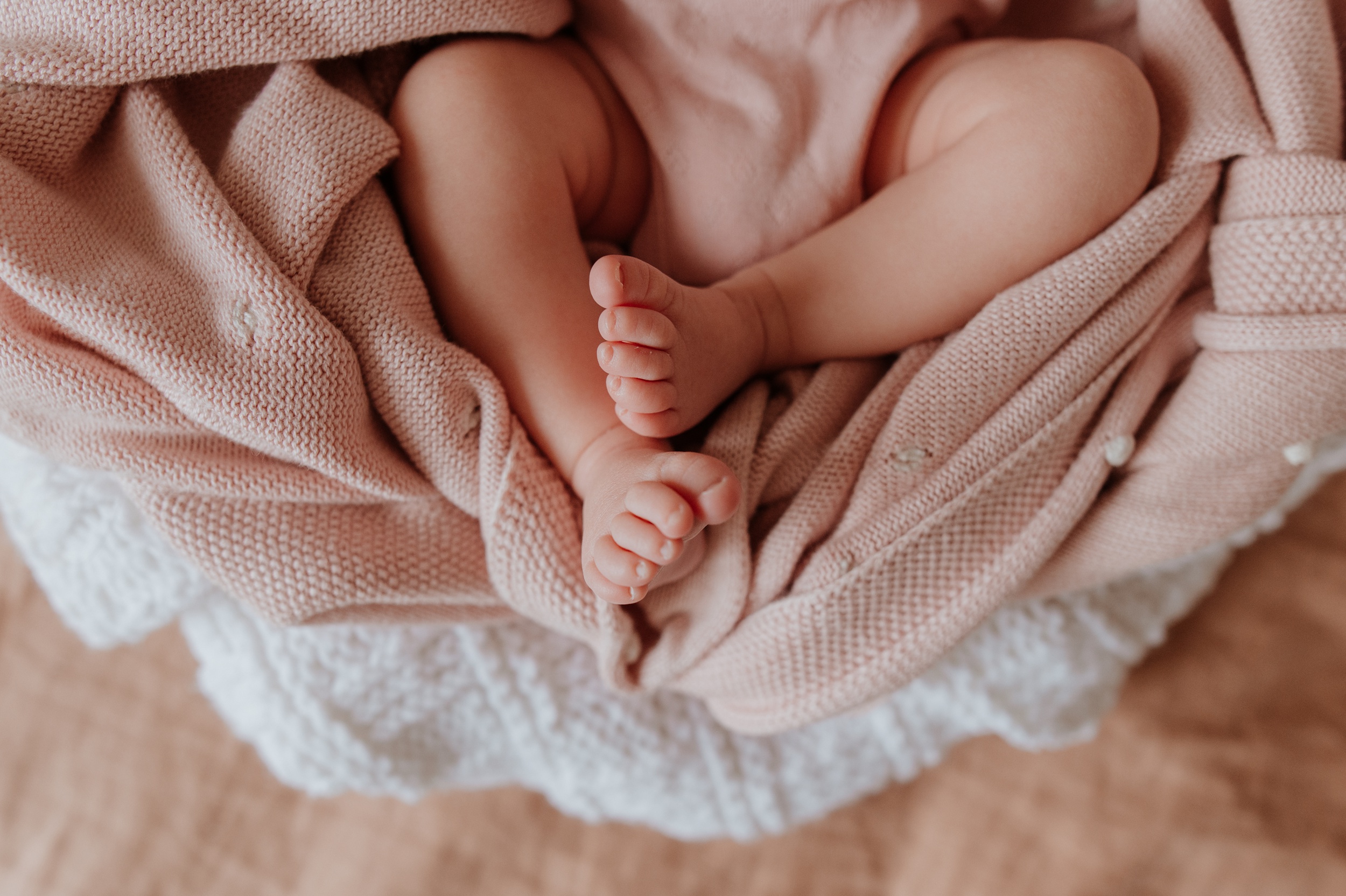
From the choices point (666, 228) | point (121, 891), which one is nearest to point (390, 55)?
point (666, 228)

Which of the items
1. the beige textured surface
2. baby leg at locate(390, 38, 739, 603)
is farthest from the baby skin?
the beige textured surface

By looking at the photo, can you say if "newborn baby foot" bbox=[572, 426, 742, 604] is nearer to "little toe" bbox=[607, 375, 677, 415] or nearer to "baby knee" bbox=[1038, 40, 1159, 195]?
"little toe" bbox=[607, 375, 677, 415]

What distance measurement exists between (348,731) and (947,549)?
463 mm

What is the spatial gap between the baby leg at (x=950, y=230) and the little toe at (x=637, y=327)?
0.01 m

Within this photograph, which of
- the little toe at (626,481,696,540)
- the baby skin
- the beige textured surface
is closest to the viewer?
the little toe at (626,481,696,540)

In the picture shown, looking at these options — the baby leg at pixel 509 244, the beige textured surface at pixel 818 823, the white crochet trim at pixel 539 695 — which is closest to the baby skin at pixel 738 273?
the baby leg at pixel 509 244

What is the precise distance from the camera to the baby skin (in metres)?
0.58

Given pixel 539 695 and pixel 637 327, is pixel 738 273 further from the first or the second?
pixel 539 695

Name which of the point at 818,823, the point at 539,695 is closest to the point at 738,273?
the point at 539,695

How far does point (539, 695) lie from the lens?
0.71 metres

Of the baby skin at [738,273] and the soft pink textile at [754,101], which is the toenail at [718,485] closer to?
the baby skin at [738,273]

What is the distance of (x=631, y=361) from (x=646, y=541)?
0.10m

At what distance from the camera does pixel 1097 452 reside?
0.60 m

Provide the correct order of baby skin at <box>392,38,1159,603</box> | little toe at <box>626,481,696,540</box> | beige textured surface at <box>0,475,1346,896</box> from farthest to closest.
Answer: beige textured surface at <box>0,475,1346,896</box> → baby skin at <box>392,38,1159,603</box> → little toe at <box>626,481,696,540</box>
